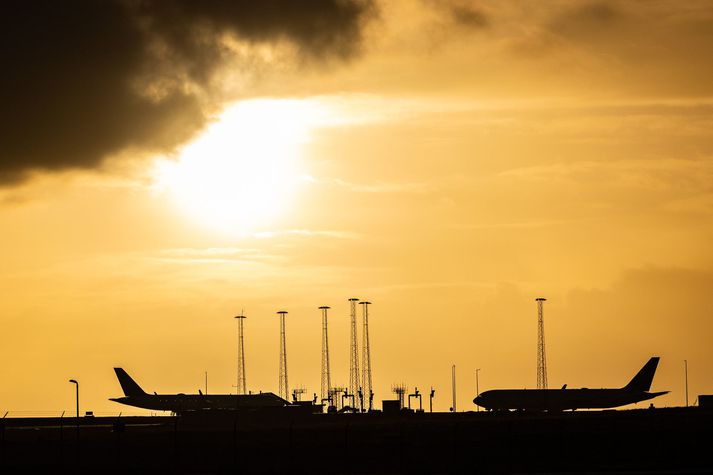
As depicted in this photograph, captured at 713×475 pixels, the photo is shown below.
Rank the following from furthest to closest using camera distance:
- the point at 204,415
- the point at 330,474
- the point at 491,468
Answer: the point at 204,415 < the point at 491,468 < the point at 330,474

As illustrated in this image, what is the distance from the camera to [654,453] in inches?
3954

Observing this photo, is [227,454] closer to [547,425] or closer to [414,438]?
[414,438]

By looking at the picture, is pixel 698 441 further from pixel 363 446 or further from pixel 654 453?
pixel 363 446

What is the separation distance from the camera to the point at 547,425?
156 m

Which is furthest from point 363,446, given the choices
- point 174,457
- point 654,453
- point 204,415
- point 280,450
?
point 204,415

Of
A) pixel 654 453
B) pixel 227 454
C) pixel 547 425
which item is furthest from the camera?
pixel 547 425

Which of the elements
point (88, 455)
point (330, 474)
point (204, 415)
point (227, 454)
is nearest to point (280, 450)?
point (227, 454)

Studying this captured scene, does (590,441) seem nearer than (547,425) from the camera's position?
Yes

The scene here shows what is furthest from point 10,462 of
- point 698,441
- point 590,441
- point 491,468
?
point 698,441

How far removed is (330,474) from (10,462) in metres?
35.5

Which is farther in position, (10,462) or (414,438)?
(414,438)

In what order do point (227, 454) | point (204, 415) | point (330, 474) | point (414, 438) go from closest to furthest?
point (330, 474)
point (227, 454)
point (414, 438)
point (204, 415)

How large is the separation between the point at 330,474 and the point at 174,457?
2619 centimetres

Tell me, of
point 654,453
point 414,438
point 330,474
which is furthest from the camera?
point 414,438
